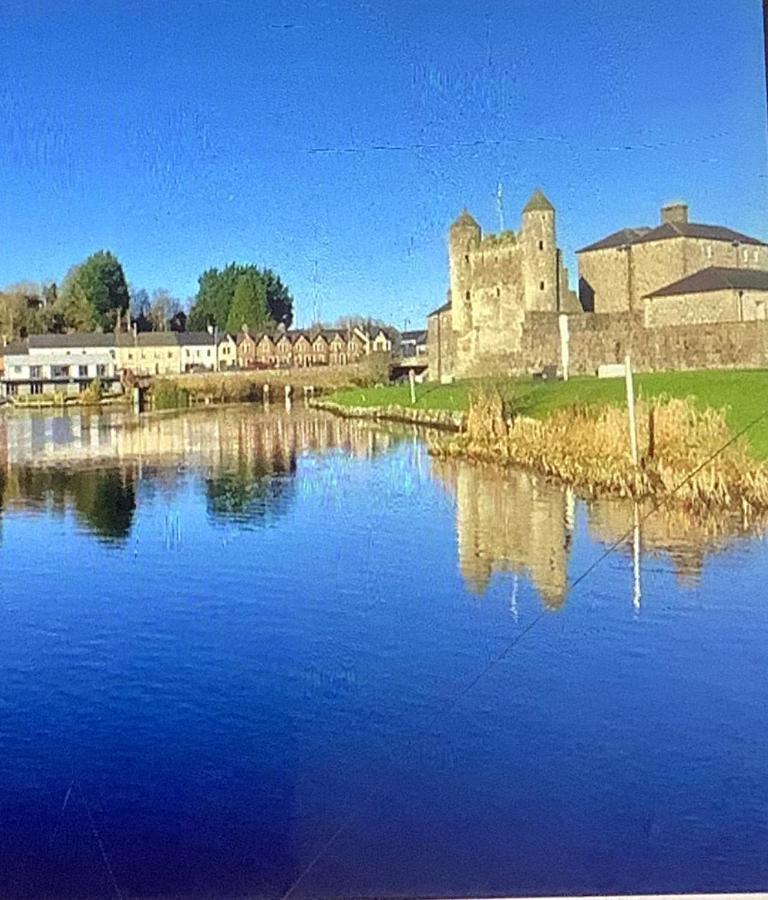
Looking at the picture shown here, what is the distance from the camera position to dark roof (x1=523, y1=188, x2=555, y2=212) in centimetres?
219

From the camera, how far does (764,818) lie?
174cm

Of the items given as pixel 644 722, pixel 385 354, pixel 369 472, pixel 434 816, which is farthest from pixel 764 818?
pixel 385 354

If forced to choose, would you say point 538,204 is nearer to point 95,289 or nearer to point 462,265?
point 462,265

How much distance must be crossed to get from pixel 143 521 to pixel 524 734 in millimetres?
935

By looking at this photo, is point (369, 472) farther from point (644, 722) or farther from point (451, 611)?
point (644, 722)

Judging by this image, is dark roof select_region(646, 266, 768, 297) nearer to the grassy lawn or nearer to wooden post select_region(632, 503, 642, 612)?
the grassy lawn

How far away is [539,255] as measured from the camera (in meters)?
2.27

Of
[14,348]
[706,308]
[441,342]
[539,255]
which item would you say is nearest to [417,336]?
[441,342]

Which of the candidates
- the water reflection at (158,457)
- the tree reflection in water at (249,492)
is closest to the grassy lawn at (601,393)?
the water reflection at (158,457)

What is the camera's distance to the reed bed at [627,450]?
2.13 m

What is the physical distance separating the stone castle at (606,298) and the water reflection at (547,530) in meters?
0.28

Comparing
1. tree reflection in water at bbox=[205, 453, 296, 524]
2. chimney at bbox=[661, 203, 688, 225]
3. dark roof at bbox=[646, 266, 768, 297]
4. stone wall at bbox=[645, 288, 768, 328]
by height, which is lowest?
tree reflection in water at bbox=[205, 453, 296, 524]

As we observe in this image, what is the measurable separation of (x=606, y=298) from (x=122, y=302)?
1.09 metres

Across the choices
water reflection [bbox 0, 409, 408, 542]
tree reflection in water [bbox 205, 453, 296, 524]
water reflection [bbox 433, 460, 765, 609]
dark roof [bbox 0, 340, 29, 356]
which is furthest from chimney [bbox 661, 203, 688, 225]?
dark roof [bbox 0, 340, 29, 356]
